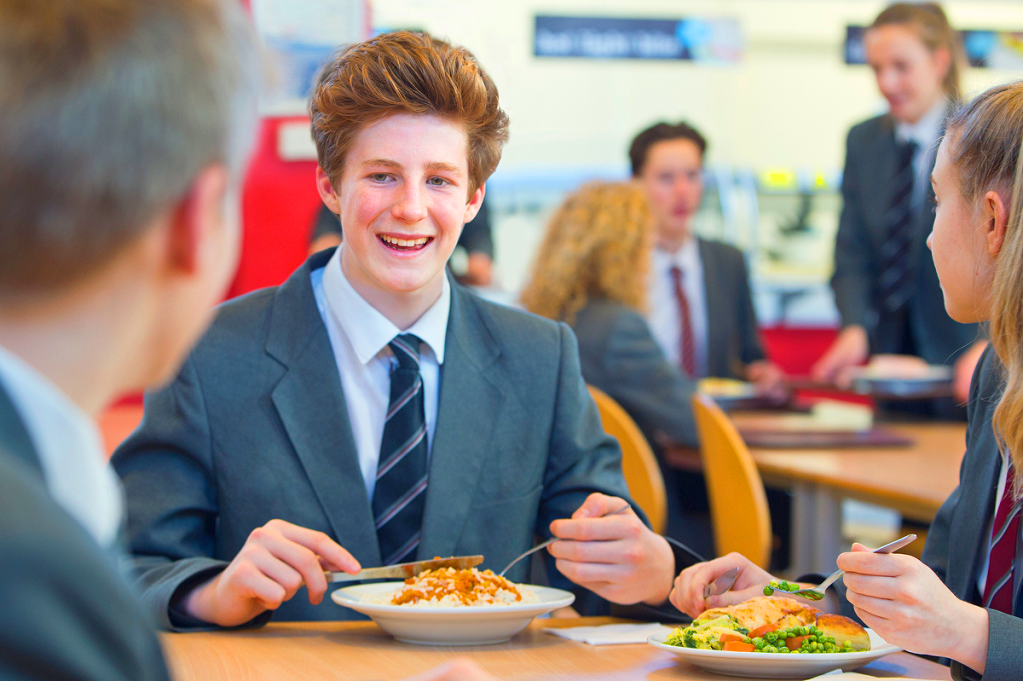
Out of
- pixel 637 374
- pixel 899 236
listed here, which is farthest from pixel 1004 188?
pixel 899 236

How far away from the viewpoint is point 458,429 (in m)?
1.44

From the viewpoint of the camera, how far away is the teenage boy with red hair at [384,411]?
1.31 metres

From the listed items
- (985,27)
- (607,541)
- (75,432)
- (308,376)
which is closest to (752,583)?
(607,541)

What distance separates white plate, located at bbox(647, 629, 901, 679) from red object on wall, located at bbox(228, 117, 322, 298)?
2781 millimetres

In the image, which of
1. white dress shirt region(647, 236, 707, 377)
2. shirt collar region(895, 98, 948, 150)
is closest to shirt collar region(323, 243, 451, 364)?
white dress shirt region(647, 236, 707, 377)

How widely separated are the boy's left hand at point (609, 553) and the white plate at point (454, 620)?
0.20 ft

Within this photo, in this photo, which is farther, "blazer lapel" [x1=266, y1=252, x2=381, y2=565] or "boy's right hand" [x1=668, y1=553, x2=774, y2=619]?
"blazer lapel" [x1=266, y1=252, x2=381, y2=565]

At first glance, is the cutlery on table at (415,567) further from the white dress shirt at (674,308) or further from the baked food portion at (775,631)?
→ the white dress shirt at (674,308)

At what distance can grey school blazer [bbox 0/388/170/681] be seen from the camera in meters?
0.45

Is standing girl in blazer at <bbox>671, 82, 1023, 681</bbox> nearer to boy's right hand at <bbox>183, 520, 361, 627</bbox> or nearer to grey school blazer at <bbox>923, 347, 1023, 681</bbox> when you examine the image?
grey school blazer at <bbox>923, 347, 1023, 681</bbox>

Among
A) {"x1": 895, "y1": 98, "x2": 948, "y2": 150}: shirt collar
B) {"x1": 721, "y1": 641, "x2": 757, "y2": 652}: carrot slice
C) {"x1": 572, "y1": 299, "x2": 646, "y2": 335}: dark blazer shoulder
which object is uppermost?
{"x1": 895, "y1": 98, "x2": 948, "y2": 150}: shirt collar

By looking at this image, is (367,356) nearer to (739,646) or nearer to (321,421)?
(321,421)

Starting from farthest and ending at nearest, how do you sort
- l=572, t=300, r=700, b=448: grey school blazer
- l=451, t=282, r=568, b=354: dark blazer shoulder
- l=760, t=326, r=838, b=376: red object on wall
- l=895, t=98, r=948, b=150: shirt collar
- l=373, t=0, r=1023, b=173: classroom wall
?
l=373, t=0, r=1023, b=173: classroom wall, l=760, t=326, r=838, b=376: red object on wall, l=895, t=98, r=948, b=150: shirt collar, l=572, t=300, r=700, b=448: grey school blazer, l=451, t=282, r=568, b=354: dark blazer shoulder

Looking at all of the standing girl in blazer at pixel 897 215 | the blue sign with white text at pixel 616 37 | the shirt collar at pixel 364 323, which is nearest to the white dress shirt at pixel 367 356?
the shirt collar at pixel 364 323
